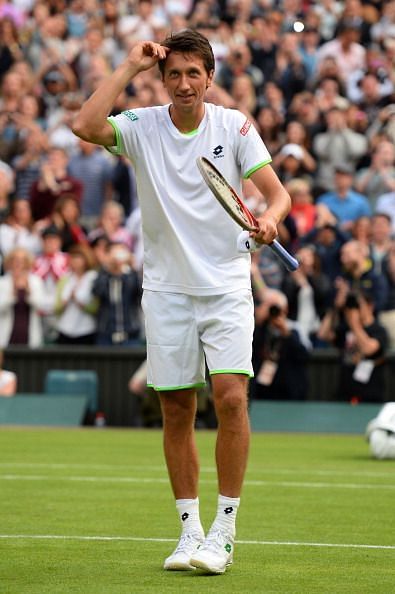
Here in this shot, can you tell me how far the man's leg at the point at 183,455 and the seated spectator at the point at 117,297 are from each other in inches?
434

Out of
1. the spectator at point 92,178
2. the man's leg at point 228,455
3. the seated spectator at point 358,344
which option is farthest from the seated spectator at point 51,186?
the man's leg at point 228,455

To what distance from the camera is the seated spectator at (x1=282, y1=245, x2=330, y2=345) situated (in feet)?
59.5

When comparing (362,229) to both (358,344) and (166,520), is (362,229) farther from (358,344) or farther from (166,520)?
(166,520)

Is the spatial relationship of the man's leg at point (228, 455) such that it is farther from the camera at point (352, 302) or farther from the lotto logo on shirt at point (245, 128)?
the camera at point (352, 302)

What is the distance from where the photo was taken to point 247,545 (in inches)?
316

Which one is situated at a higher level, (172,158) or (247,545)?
(172,158)

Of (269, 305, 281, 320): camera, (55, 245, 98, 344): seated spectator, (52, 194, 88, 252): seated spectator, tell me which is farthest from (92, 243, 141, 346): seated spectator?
(269, 305, 281, 320): camera

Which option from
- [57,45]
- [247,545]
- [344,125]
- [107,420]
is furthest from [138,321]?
[247,545]

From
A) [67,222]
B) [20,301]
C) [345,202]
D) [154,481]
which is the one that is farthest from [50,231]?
[154,481]

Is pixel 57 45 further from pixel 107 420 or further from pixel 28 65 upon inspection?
pixel 107 420

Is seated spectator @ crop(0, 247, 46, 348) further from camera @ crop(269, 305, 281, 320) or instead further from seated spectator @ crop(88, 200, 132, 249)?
camera @ crop(269, 305, 281, 320)

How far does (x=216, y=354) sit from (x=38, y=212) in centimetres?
1327

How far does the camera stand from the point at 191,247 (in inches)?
280

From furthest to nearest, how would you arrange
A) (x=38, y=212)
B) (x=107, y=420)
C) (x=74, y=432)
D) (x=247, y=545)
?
(x=38, y=212) → (x=107, y=420) → (x=74, y=432) → (x=247, y=545)
